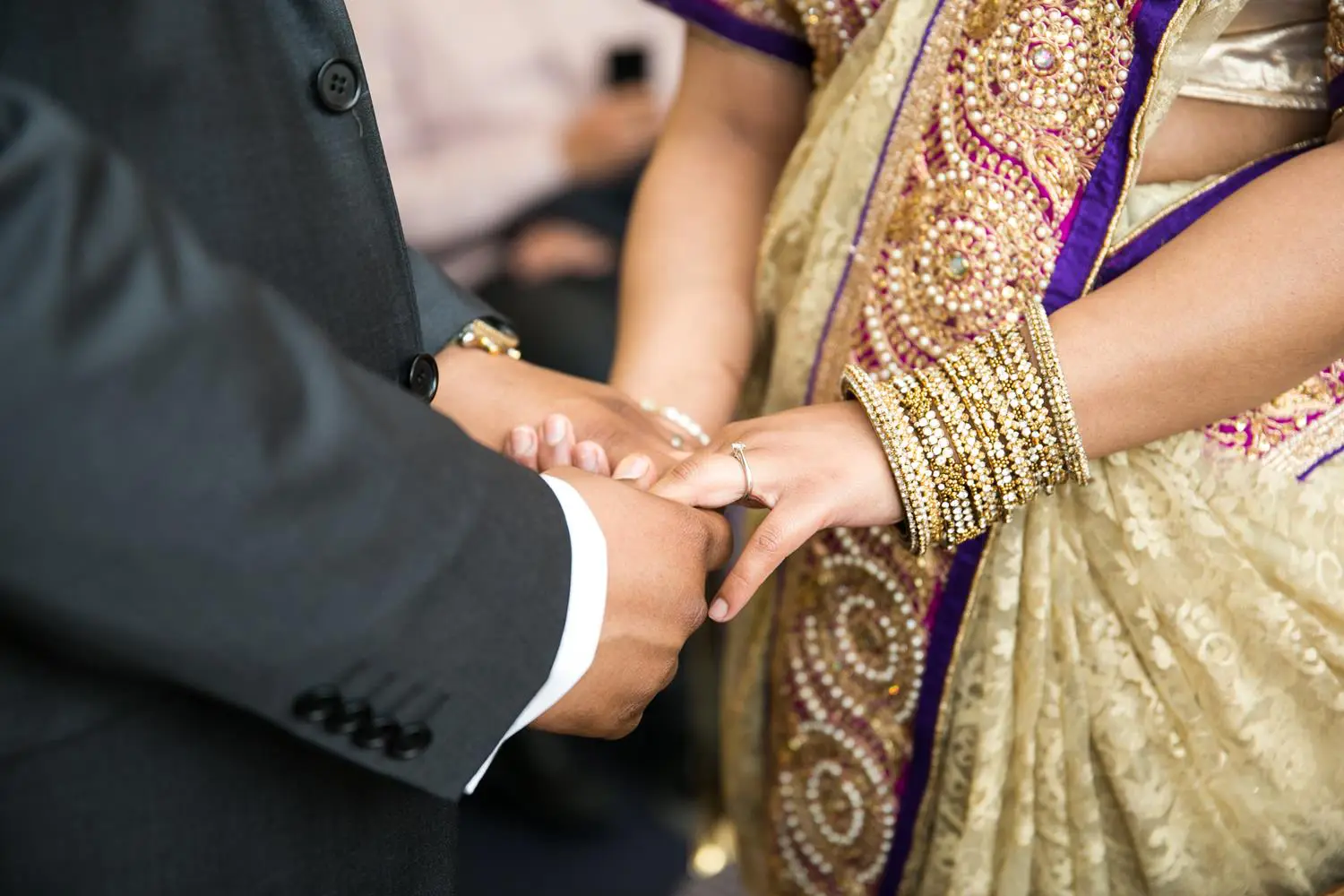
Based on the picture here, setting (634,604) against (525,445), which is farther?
(525,445)

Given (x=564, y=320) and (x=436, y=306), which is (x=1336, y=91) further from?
(x=564, y=320)

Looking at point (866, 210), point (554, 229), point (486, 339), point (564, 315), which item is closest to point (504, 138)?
point (554, 229)

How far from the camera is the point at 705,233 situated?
106cm

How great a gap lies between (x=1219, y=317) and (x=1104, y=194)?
12 centimetres

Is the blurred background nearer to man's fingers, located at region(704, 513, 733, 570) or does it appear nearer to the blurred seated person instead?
the blurred seated person

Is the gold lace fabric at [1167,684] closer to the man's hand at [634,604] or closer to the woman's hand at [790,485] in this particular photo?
the woman's hand at [790,485]

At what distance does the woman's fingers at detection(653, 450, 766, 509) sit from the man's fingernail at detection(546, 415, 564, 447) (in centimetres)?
12

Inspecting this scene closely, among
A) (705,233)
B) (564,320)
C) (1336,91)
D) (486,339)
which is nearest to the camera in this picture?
(1336,91)

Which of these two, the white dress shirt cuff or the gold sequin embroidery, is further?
the gold sequin embroidery

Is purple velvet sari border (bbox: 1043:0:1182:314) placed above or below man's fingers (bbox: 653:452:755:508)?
above

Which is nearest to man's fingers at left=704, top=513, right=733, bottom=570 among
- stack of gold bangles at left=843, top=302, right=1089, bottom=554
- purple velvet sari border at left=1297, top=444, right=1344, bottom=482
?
stack of gold bangles at left=843, top=302, right=1089, bottom=554

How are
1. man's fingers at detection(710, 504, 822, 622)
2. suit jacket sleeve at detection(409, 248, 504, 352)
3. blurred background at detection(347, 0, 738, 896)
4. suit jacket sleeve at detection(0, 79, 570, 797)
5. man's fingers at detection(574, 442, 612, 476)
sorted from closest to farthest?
1. suit jacket sleeve at detection(0, 79, 570, 797)
2. man's fingers at detection(710, 504, 822, 622)
3. man's fingers at detection(574, 442, 612, 476)
4. suit jacket sleeve at detection(409, 248, 504, 352)
5. blurred background at detection(347, 0, 738, 896)

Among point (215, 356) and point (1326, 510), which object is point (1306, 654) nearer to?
point (1326, 510)

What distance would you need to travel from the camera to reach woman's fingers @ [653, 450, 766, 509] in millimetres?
726
